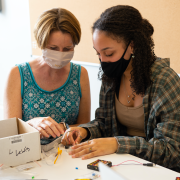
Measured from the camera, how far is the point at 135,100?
4.23ft

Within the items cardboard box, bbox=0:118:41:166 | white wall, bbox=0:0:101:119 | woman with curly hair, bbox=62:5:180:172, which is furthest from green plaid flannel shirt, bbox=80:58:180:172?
white wall, bbox=0:0:101:119

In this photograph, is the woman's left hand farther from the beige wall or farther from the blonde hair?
the beige wall

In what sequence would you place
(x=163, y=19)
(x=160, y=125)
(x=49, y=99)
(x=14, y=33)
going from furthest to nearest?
(x=14, y=33), (x=163, y=19), (x=49, y=99), (x=160, y=125)

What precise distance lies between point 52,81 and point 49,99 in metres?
0.12

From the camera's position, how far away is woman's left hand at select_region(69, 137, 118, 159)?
36.0 inches

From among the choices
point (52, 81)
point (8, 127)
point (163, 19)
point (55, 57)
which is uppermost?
point (163, 19)

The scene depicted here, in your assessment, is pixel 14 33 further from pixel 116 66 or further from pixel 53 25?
pixel 116 66

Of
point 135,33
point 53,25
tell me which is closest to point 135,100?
point 135,33

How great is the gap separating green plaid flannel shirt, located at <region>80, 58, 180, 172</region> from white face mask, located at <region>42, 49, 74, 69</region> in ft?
1.38

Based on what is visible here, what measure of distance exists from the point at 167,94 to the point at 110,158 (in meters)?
0.44

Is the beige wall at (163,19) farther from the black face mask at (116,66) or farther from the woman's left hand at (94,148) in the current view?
the woman's left hand at (94,148)

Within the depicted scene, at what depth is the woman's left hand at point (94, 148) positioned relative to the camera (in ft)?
3.00

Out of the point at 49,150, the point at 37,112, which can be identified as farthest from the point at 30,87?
the point at 49,150

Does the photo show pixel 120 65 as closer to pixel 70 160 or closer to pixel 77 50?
pixel 70 160
